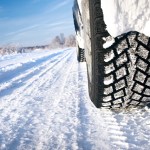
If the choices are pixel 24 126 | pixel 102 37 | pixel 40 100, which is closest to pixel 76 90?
→ pixel 40 100

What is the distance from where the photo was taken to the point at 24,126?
2.91 metres

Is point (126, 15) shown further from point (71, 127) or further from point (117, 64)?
point (71, 127)

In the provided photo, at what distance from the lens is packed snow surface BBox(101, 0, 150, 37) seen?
6.82 feet

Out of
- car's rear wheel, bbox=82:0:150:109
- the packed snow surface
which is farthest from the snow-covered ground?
the packed snow surface

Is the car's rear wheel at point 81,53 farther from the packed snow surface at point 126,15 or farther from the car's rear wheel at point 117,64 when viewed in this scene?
the packed snow surface at point 126,15

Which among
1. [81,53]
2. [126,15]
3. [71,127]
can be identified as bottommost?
[71,127]

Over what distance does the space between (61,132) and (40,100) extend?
1.61m

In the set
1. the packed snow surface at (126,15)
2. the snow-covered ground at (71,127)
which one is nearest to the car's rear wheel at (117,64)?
the packed snow surface at (126,15)

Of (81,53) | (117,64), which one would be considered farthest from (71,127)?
(81,53)

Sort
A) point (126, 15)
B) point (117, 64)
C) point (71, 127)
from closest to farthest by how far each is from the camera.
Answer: point (126, 15) < point (117, 64) < point (71, 127)

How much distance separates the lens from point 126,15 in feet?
6.95

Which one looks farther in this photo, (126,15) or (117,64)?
(117,64)

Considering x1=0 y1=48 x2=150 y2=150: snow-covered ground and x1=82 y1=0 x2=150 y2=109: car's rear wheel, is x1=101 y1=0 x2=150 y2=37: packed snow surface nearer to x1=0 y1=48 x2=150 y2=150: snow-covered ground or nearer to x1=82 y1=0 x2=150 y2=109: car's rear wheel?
x1=82 y1=0 x2=150 y2=109: car's rear wheel

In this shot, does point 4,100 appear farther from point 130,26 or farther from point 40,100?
point 130,26
